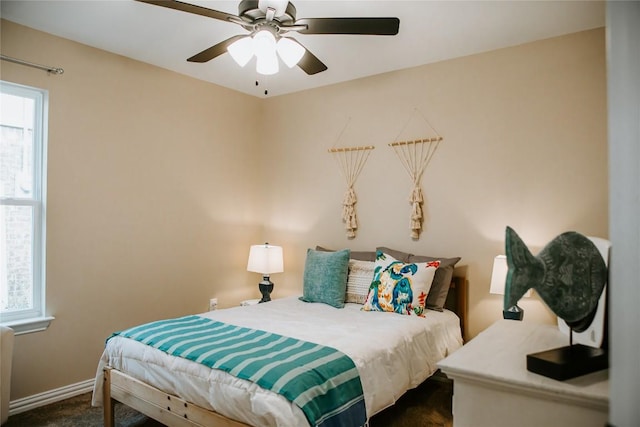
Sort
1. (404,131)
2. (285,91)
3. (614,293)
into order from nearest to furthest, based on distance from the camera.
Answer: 1. (614,293)
2. (404,131)
3. (285,91)

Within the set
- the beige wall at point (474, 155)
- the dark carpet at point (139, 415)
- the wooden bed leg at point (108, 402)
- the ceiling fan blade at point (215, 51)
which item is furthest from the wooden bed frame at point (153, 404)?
the beige wall at point (474, 155)

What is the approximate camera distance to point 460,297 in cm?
332

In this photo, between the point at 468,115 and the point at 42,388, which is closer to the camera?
the point at 42,388

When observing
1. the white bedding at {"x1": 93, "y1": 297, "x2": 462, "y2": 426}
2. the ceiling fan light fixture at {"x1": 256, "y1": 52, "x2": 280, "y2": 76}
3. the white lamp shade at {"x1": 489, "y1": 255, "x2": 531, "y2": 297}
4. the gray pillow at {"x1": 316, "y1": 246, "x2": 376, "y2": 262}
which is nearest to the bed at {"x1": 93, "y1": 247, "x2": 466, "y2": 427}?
the white bedding at {"x1": 93, "y1": 297, "x2": 462, "y2": 426}

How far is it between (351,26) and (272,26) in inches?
16.5

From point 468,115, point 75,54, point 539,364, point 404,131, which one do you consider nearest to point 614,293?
point 539,364

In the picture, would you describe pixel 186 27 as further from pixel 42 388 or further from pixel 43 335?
pixel 42 388

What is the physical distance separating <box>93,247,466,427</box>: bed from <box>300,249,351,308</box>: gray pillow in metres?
0.14

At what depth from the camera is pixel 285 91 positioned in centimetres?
445

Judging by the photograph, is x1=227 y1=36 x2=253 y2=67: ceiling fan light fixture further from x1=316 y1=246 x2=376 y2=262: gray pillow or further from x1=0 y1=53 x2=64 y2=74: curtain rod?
x1=316 y1=246 x2=376 y2=262: gray pillow

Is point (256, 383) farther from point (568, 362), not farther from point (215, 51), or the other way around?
point (215, 51)

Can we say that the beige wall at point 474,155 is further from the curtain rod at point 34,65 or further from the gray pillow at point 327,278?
the curtain rod at point 34,65

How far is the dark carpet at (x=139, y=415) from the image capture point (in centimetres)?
271

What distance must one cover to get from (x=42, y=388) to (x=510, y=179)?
3669 millimetres
